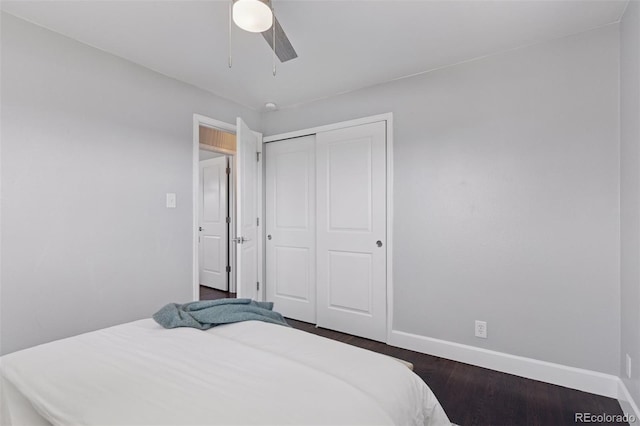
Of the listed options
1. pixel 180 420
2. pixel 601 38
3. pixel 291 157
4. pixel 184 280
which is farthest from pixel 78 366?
pixel 601 38

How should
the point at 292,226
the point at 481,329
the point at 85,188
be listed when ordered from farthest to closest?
the point at 292,226 → the point at 481,329 → the point at 85,188

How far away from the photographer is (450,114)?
256 cm

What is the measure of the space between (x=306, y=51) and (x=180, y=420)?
2.30 m

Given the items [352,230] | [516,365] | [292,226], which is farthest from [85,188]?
[516,365]

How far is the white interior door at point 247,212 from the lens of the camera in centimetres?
283

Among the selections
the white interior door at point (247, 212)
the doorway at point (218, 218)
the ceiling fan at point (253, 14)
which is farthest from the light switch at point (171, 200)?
the doorway at point (218, 218)

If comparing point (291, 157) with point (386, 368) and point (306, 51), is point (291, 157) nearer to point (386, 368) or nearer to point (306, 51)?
point (306, 51)

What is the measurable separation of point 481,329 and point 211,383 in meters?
2.16

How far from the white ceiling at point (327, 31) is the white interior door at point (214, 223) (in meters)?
2.25

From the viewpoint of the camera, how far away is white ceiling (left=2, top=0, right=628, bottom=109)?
1.83 m

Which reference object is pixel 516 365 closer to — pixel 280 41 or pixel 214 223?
pixel 280 41

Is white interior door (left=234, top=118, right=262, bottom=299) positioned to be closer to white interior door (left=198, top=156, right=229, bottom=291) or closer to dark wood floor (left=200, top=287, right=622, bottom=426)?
white interior door (left=198, top=156, right=229, bottom=291)

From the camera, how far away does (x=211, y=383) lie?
101cm

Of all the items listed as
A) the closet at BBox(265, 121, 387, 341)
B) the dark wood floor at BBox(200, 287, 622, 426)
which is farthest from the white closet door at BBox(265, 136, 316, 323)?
the dark wood floor at BBox(200, 287, 622, 426)
